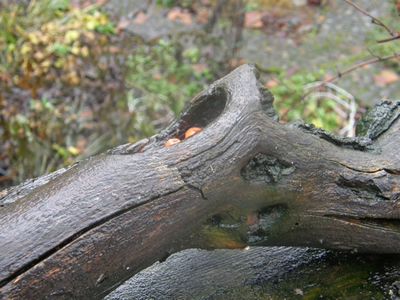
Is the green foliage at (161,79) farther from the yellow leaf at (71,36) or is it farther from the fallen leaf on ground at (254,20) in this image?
the fallen leaf on ground at (254,20)

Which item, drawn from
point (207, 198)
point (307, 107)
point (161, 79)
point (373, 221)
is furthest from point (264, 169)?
point (161, 79)

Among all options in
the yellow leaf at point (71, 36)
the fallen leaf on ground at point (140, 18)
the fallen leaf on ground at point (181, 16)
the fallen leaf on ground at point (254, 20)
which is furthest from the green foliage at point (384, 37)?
the yellow leaf at point (71, 36)

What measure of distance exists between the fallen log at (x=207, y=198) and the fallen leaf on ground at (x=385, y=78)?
2.47 m

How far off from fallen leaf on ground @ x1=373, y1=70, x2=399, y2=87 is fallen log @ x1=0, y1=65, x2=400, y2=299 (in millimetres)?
2467

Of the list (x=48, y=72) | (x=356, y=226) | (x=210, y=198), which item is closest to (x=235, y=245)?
(x=210, y=198)

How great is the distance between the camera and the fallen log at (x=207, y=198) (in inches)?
38.6

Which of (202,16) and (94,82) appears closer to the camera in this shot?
(94,82)

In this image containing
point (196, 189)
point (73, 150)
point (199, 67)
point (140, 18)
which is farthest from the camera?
point (140, 18)

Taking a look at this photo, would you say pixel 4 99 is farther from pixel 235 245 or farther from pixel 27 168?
pixel 235 245

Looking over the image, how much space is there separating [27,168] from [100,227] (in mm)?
2446

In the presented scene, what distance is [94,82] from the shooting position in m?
4.07

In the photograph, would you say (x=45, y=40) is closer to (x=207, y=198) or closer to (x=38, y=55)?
(x=38, y=55)

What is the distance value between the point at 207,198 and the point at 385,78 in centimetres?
326

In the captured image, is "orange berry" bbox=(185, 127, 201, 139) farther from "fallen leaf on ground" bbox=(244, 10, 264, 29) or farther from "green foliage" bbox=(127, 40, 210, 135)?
"fallen leaf on ground" bbox=(244, 10, 264, 29)
